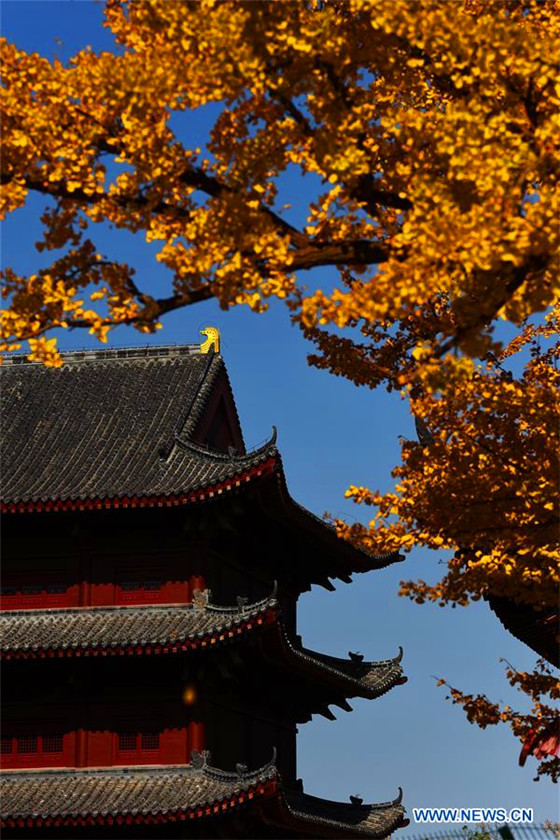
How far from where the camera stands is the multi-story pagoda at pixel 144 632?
26031mm

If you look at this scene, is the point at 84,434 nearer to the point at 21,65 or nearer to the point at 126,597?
the point at 126,597

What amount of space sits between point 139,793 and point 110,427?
27.4 ft

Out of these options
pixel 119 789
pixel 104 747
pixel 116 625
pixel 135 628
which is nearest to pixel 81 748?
pixel 104 747

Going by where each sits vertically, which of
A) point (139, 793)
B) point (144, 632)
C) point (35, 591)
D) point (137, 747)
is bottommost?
point (139, 793)

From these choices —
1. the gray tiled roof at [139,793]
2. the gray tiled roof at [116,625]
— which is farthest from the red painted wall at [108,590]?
the gray tiled roof at [139,793]

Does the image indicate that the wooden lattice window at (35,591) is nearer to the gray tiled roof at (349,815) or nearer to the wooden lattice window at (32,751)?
the wooden lattice window at (32,751)

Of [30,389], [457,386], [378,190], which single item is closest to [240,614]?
[30,389]

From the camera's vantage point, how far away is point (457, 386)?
16.2 metres

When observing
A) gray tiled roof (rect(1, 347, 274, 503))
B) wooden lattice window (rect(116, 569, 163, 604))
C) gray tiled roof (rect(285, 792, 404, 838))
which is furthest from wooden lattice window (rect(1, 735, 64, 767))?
gray tiled roof (rect(285, 792, 404, 838))

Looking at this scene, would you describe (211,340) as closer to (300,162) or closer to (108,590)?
(108,590)

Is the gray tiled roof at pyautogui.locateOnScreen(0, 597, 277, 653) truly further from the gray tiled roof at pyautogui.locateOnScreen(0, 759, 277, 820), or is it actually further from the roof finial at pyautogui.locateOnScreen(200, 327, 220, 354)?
the roof finial at pyautogui.locateOnScreen(200, 327, 220, 354)

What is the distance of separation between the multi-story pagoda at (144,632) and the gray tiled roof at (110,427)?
6 centimetres

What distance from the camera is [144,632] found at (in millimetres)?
26688

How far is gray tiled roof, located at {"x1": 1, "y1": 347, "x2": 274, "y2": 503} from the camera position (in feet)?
91.7
